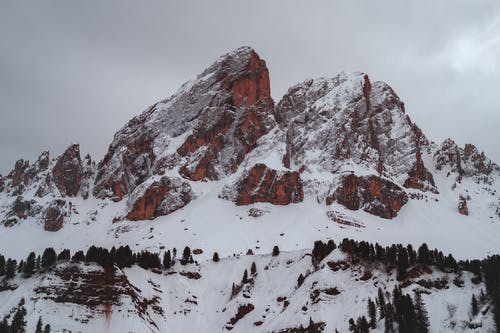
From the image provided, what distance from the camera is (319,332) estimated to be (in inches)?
4779

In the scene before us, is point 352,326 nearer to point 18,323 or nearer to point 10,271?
point 18,323

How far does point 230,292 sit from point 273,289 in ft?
48.3

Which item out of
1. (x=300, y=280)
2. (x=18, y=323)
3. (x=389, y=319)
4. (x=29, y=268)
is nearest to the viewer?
(x=389, y=319)

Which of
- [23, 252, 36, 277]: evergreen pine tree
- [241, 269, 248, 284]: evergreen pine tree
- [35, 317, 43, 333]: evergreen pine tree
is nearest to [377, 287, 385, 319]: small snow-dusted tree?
[241, 269, 248, 284]: evergreen pine tree

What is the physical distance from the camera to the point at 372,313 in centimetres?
11700

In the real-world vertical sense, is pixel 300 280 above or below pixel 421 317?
above

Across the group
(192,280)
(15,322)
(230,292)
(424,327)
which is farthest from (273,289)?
(15,322)

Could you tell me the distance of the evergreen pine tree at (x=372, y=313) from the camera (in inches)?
4523

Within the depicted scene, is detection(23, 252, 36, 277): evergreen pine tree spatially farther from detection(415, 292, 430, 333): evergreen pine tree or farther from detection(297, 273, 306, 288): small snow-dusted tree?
detection(415, 292, 430, 333): evergreen pine tree

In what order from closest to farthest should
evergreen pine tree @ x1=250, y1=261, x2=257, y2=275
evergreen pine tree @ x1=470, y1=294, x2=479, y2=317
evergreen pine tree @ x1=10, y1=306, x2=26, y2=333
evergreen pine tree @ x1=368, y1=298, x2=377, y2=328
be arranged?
evergreen pine tree @ x1=470, y1=294, x2=479, y2=317
evergreen pine tree @ x1=368, y1=298, x2=377, y2=328
evergreen pine tree @ x1=10, y1=306, x2=26, y2=333
evergreen pine tree @ x1=250, y1=261, x2=257, y2=275

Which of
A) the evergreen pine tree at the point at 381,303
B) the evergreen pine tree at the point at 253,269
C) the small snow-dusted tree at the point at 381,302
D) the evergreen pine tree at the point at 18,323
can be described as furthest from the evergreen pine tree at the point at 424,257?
the evergreen pine tree at the point at 18,323

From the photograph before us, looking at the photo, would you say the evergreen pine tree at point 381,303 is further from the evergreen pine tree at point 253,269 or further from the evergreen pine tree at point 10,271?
the evergreen pine tree at point 10,271

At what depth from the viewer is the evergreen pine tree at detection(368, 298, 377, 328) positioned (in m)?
115

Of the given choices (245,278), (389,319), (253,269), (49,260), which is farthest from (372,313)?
(49,260)
